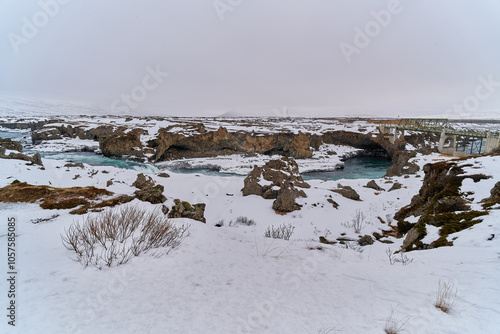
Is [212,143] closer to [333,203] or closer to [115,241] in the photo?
[333,203]

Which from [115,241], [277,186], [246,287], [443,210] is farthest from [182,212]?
[277,186]

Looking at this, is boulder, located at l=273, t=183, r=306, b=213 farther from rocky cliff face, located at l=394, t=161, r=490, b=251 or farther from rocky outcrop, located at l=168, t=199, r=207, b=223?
rocky outcrop, located at l=168, t=199, r=207, b=223

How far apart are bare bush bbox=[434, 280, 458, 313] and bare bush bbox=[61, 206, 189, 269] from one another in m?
3.57

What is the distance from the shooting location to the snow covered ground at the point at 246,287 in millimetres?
2018

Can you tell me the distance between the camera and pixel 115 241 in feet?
11.7

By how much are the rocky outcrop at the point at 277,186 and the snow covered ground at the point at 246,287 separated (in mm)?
7113

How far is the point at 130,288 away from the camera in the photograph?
2525mm

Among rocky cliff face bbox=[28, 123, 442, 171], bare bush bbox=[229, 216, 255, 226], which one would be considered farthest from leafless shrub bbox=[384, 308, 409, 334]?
rocky cliff face bbox=[28, 123, 442, 171]

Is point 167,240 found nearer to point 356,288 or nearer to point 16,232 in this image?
point 16,232

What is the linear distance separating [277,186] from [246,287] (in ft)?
39.2

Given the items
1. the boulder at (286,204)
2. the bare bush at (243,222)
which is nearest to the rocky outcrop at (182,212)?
the bare bush at (243,222)

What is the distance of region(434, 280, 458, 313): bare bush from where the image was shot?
2195mm

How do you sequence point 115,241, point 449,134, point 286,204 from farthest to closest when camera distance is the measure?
1. point 449,134
2. point 286,204
3. point 115,241

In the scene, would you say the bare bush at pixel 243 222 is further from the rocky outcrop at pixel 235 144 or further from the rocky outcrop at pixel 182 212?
the rocky outcrop at pixel 235 144
